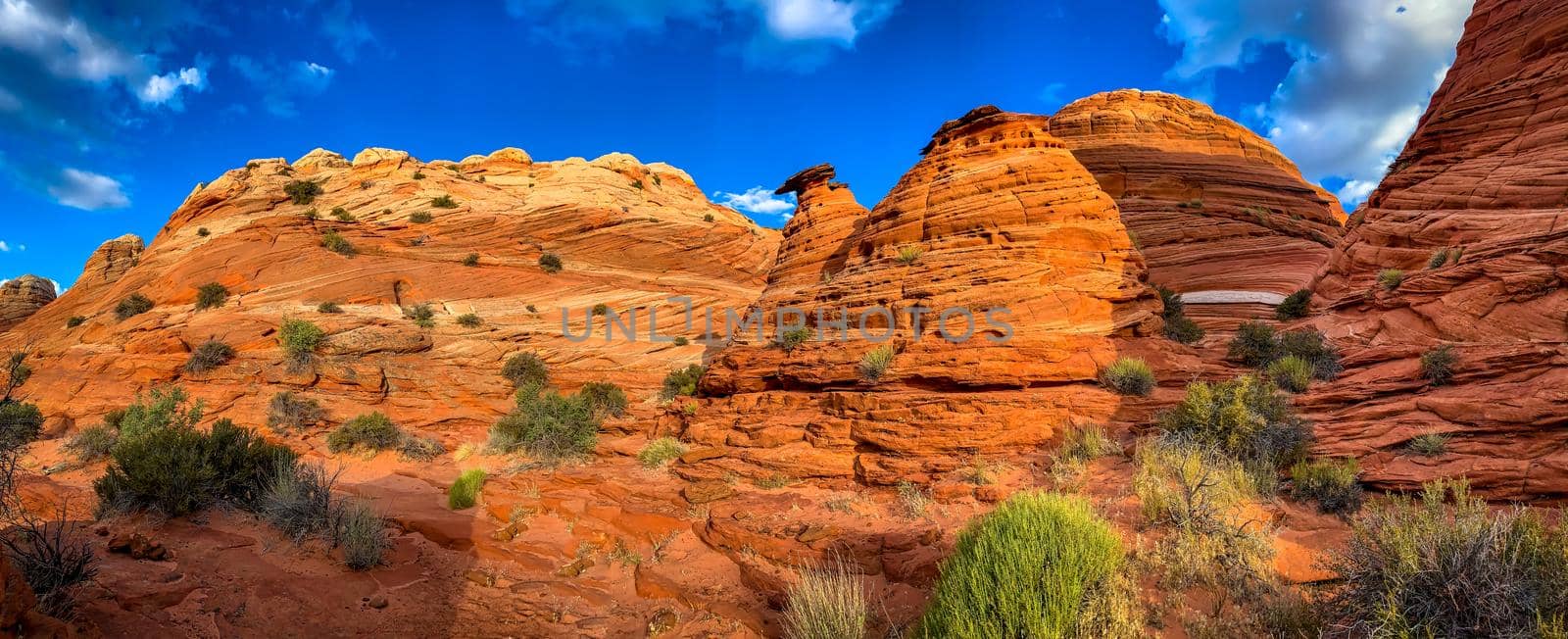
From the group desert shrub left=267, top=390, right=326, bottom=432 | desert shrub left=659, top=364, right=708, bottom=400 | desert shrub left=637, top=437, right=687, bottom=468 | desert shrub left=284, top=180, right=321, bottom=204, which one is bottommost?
desert shrub left=637, top=437, right=687, bottom=468

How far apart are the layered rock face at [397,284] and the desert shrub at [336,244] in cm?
23

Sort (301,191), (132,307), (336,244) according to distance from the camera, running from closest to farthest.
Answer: (132,307) < (336,244) < (301,191)

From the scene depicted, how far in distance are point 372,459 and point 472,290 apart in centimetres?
1156

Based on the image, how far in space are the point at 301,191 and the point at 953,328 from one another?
28.5 metres

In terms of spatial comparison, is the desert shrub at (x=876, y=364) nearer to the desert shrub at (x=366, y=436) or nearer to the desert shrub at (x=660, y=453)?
the desert shrub at (x=660, y=453)

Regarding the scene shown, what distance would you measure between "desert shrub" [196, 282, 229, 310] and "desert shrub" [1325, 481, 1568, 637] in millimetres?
27151

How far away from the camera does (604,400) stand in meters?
17.2

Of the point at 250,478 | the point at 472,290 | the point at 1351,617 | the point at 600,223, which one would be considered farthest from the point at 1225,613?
the point at 600,223

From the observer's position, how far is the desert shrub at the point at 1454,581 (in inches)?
127

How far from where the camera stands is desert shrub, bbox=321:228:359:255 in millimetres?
22516

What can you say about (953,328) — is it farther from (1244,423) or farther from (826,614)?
(826,614)

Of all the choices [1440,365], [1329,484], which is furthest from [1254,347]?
[1329,484]

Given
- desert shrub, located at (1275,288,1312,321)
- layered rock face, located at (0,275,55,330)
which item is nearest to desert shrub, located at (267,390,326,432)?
layered rock face, located at (0,275,55,330)

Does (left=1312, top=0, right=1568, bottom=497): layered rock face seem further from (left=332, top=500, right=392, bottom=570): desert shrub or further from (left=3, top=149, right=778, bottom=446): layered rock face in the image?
(left=3, top=149, right=778, bottom=446): layered rock face
